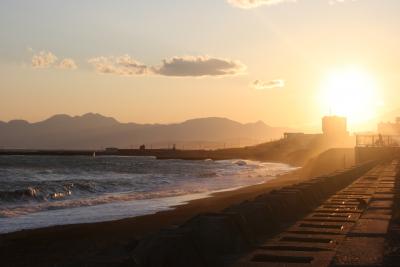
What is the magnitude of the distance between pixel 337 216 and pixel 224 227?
187 inches

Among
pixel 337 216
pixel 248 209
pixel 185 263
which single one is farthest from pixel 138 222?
pixel 185 263

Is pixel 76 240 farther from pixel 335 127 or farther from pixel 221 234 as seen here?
pixel 335 127

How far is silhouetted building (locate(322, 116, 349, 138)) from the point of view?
530 feet

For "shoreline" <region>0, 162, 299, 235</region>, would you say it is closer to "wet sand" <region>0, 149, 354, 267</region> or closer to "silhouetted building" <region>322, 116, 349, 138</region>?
"wet sand" <region>0, 149, 354, 267</region>

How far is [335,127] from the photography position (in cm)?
16412

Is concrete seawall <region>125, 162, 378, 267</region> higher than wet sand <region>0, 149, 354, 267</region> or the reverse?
higher

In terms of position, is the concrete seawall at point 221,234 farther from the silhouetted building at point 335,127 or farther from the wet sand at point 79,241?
the silhouetted building at point 335,127

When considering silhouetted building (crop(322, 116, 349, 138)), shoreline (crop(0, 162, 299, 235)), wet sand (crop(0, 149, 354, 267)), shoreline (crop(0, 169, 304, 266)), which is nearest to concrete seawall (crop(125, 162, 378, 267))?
wet sand (crop(0, 149, 354, 267))

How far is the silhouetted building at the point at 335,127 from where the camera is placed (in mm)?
161625

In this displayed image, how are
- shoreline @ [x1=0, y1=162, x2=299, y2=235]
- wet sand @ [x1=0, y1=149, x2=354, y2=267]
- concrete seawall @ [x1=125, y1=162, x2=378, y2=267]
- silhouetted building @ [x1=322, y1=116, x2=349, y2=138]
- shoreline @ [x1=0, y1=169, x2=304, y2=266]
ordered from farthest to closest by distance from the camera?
silhouetted building @ [x1=322, y1=116, x2=349, y2=138]
shoreline @ [x1=0, y1=162, x2=299, y2=235]
shoreline @ [x1=0, y1=169, x2=304, y2=266]
wet sand @ [x1=0, y1=149, x2=354, y2=267]
concrete seawall @ [x1=125, y1=162, x2=378, y2=267]

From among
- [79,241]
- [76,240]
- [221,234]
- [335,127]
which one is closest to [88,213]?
[76,240]

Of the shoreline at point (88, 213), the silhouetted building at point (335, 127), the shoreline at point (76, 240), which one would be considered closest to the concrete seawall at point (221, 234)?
the shoreline at point (76, 240)

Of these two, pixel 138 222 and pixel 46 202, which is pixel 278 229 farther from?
pixel 46 202

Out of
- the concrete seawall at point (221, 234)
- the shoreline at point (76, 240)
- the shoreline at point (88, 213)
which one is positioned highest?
the concrete seawall at point (221, 234)
